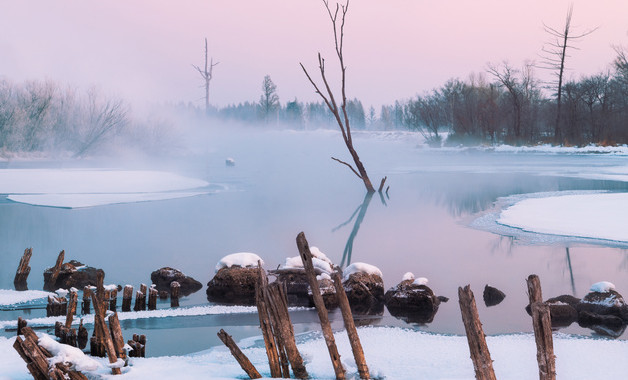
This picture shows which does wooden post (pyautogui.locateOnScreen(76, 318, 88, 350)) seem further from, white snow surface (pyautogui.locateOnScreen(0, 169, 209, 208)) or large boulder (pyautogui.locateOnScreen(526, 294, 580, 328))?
white snow surface (pyautogui.locateOnScreen(0, 169, 209, 208))

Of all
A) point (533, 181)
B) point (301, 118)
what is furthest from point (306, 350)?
point (301, 118)

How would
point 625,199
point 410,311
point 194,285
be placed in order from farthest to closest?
point 625,199 → point 194,285 → point 410,311

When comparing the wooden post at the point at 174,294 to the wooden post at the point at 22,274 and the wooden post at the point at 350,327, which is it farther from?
the wooden post at the point at 350,327

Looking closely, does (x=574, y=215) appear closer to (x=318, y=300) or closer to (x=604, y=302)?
(x=604, y=302)

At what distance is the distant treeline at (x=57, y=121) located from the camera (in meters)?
36.2

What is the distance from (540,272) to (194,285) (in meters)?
5.52

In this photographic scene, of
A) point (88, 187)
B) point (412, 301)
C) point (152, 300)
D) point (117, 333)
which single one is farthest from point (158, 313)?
point (88, 187)

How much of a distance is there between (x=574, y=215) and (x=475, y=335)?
42.6 feet

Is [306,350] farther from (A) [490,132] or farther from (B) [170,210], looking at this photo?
(A) [490,132]

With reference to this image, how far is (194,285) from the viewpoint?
32.8 ft

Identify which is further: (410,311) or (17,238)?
(17,238)

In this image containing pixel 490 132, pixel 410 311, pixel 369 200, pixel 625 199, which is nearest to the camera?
pixel 410 311

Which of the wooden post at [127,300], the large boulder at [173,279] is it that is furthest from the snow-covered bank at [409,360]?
the large boulder at [173,279]

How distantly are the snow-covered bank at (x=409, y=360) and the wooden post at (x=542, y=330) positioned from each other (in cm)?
139
